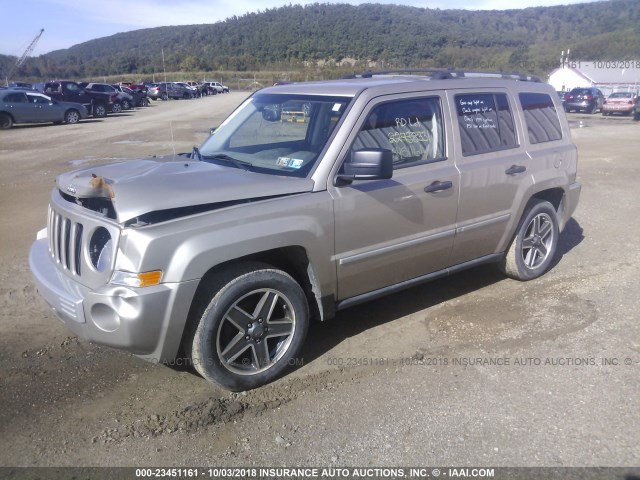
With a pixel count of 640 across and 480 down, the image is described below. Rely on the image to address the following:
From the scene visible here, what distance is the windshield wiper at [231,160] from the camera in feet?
13.4

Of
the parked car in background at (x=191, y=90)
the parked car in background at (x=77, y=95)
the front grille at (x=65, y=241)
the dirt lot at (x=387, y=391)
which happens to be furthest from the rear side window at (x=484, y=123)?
the parked car in background at (x=191, y=90)

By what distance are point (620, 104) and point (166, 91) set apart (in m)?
35.9

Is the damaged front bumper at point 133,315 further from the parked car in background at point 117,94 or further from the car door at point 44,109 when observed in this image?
the parked car in background at point 117,94

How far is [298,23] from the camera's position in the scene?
141000 millimetres

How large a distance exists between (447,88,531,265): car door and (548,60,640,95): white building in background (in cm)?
6136

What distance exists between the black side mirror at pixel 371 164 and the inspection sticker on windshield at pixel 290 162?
1.37ft

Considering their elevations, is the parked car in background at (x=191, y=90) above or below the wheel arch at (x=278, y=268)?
above

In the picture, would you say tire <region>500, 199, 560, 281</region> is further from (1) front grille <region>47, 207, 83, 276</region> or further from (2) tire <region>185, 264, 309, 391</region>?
(1) front grille <region>47, 207, 83, 276</region>

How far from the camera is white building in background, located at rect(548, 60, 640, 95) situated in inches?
2357

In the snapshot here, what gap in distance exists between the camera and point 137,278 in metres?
3.10

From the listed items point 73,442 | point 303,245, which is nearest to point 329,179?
point 303,245

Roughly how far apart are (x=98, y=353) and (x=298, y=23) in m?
148

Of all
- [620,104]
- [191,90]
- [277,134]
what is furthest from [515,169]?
[191,90]

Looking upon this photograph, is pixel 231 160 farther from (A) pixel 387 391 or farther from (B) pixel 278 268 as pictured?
(A) pixel 387 391
